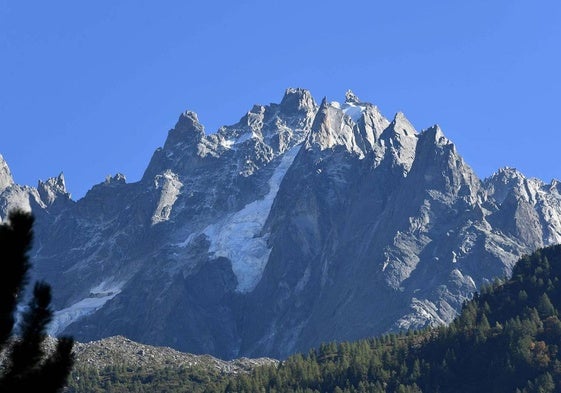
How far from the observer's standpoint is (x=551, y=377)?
542 feet

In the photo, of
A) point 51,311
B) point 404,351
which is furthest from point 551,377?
point 51,311

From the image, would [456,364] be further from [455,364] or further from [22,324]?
[22,324]

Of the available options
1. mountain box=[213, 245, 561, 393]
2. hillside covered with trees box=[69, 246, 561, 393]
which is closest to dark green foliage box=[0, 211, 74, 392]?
mountain box=[213, 245, 561, 393]

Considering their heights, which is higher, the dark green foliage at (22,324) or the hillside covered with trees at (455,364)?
the hillside covered with trees at (455,364)

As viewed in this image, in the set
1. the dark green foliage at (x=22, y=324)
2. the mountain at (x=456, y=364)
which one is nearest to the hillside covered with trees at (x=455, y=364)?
the mountain at (x=456, y=364)

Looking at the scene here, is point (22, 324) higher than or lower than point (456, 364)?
lower

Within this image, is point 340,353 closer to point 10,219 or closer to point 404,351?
point 404,351

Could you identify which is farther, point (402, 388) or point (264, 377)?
point (264, 377)

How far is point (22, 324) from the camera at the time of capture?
2455cm

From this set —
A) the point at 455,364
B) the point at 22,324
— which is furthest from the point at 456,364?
the point at 22,324

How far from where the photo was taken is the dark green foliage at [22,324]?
2434 cm

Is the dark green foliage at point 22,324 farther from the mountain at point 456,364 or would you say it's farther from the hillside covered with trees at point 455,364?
the hillside covered with trees at point 455,364

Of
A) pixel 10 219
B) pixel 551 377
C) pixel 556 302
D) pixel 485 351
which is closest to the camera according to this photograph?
pixel 10 219

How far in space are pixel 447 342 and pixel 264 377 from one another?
86.5 feet
